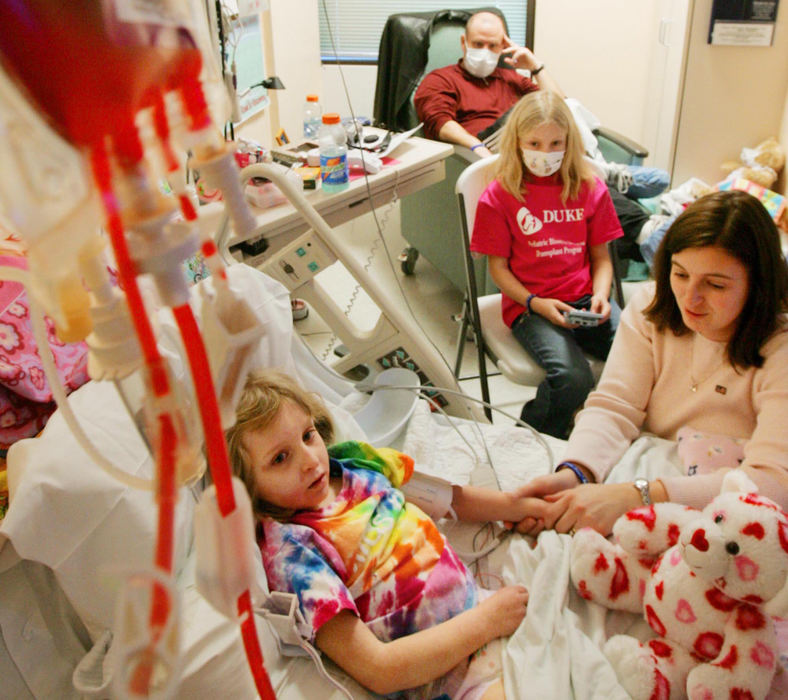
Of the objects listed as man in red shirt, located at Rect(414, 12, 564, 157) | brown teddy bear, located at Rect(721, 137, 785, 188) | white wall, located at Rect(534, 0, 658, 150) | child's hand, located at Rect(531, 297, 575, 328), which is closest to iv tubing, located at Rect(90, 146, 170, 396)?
child's hand, located at Rect(531, 297, 575, 328)

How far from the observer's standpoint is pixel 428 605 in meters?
1.18

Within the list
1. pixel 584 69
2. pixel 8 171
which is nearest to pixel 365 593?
pixel 8 171

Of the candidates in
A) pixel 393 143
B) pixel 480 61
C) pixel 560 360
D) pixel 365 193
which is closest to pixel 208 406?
pixel 560 360

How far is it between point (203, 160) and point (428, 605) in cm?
98

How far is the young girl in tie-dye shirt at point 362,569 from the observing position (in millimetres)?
1072

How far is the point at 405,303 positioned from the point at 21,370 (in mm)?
2460

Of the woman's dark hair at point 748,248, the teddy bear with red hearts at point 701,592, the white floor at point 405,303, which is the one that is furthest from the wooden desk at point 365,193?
the teddy bear with red hearts at point 701,592

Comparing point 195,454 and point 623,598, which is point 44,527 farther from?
point 623,598

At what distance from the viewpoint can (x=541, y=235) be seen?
2.27m

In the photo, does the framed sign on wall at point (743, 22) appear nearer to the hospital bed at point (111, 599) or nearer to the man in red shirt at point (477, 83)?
the man in red shirt at point (477, 83)

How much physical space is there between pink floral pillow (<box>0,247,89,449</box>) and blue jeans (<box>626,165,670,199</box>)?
8.61 ft

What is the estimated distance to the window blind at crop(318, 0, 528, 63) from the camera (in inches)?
168

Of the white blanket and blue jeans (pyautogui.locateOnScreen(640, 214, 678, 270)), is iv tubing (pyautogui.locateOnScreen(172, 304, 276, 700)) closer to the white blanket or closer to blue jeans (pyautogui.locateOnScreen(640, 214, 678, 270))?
the white blanket

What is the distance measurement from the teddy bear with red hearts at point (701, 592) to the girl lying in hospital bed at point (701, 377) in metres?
0.16
